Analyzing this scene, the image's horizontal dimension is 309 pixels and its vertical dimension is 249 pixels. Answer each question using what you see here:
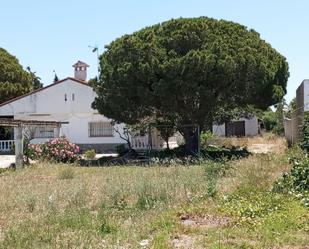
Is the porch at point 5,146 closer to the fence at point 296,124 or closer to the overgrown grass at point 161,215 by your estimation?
the fence at point 296,124

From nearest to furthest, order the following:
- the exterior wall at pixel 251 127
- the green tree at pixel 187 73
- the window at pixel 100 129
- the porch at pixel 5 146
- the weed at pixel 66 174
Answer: the weed at pixel 66 174 → the green tree at pixel 187 73 → the window at pixel 100 129 → the porch at pixel 5 146 → the exterior wall at pixel 251 127

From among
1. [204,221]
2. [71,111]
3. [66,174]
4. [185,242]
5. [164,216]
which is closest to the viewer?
[185,242]

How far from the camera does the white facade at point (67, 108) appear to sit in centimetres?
3925

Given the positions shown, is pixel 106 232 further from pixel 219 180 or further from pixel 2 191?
pixel 2 191

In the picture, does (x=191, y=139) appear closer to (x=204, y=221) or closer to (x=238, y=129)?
(x=204, y=221)

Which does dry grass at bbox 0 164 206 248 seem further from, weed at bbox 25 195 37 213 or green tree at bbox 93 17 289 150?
green tree at bbox 93 17 289 150

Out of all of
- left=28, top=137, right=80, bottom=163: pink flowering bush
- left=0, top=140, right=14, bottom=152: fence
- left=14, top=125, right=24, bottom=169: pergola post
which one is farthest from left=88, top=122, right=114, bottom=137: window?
left=14, top=125, right=24, bottom=169: pergola post

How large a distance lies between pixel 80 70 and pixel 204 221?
121 feet

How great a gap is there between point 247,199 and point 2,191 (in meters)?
7.21

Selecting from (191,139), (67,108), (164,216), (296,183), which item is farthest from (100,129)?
(164,216)

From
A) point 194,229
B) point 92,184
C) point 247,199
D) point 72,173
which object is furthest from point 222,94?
point 194,229

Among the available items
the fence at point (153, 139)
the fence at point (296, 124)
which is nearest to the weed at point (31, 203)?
the fence at point (296, 124)

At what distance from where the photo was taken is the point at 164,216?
30.8ft

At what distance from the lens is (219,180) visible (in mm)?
14094
